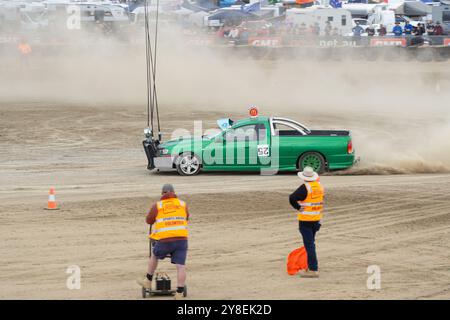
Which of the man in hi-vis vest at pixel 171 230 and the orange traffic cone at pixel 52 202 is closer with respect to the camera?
the man in hi-vis vest at pixel 171 230

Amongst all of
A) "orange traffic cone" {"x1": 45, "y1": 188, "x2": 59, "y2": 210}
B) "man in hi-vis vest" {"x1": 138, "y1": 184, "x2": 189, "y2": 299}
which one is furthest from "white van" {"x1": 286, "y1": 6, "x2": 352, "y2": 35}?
"man in hi-vis vest" {"x1": 138, "y1": 184, "x2": 189, "y2": 299}

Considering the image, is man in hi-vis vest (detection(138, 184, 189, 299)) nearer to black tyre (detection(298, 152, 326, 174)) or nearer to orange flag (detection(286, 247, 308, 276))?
orange flag (detection(286, 247, 308, 276))

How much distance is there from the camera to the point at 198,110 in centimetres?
3155

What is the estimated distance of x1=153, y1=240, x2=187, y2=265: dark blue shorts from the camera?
1054 cm

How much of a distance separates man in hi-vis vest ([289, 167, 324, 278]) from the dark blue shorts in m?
1.61

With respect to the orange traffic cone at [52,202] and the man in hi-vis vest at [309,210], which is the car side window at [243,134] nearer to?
the orange traffic cone at [52,202]

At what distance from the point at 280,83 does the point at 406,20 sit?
14.6 metres

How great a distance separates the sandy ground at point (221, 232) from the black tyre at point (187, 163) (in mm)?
315

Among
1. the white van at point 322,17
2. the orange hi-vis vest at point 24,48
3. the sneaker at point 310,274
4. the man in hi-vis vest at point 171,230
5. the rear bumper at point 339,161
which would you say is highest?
the white van at point 322,17

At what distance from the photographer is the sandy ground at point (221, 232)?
11.3 m

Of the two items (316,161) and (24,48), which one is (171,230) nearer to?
(316,161)

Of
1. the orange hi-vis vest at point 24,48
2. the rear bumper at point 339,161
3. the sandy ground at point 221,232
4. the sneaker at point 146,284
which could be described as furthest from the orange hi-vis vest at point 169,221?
the orange hi-vis vest at point 24,48

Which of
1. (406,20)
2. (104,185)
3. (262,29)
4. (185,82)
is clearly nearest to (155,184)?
(104,185)
